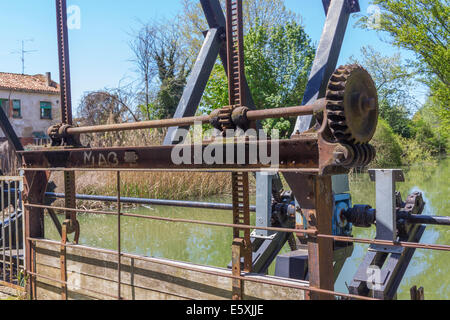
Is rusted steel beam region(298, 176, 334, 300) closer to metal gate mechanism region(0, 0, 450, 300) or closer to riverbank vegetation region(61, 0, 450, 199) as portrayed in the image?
metal gate mechanism region(0, 0, 450, 300)

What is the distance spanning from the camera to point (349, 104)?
81.4 inches

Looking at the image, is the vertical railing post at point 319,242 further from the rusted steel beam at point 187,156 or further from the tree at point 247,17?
the tree at point 247,17

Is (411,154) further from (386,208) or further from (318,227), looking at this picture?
(318,227)

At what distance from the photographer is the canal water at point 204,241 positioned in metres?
6.40

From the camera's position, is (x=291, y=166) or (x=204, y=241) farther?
(x=204, y=241)

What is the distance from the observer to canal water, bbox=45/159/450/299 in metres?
6.40

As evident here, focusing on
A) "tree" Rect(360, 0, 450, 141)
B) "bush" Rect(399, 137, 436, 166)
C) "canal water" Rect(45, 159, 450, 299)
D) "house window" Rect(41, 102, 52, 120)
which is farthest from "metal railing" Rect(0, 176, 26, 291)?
"house window" Rect(41, 102, 52, 120)

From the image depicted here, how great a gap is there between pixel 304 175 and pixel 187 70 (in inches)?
816

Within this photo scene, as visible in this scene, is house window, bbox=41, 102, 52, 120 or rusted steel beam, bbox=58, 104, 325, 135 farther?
house window, bbox=41, 102, 52, 120

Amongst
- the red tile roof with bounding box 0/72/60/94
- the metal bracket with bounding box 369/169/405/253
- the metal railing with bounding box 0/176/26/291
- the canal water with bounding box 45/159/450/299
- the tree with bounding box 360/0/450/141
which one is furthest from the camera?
the red tile roof with bounding box 0/72/60/94

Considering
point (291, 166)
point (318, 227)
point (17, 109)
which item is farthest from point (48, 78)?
point (318, 227)

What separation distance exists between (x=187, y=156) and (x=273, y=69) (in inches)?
807
